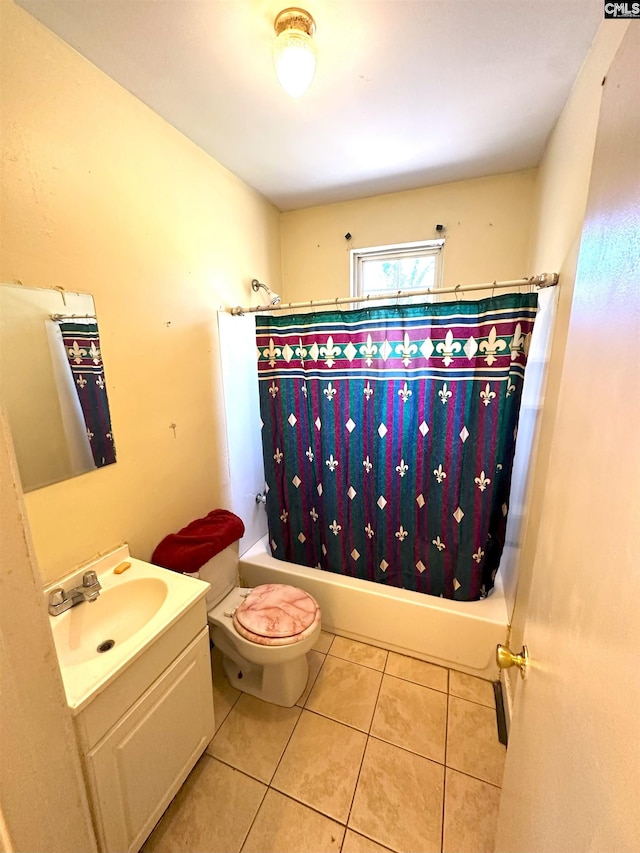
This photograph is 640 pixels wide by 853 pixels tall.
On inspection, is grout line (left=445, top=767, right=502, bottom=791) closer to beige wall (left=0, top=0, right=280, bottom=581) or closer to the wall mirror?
Answer: beige wall (left=0, top=0, right=280, bottom=581)

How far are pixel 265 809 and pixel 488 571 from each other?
4.35 ft

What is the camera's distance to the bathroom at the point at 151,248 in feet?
3.27

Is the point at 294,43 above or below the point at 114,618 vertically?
above

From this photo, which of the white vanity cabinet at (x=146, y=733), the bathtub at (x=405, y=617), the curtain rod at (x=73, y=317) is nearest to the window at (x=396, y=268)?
the curtain rod at (x=73, y=317)

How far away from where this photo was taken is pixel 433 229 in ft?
6.69

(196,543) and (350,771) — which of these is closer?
(350,771)

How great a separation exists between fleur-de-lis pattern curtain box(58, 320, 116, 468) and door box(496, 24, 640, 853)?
1.43 m

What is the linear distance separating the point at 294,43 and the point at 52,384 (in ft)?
4.20

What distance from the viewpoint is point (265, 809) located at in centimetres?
121

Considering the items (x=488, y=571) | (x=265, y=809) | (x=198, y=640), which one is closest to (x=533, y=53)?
(x=488, y=571)

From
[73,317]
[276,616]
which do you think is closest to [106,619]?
[276,616]

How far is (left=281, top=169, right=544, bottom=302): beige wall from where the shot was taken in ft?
6.27

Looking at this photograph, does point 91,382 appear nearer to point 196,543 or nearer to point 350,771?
Result: point 196,543

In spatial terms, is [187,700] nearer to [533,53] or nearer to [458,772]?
[458,772]
